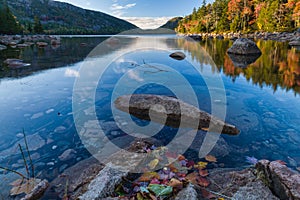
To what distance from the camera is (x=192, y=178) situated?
3.01 meters

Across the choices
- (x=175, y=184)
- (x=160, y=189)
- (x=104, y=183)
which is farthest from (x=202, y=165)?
(x=104, y=183)

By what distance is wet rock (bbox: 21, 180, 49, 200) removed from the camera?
266 centimetres

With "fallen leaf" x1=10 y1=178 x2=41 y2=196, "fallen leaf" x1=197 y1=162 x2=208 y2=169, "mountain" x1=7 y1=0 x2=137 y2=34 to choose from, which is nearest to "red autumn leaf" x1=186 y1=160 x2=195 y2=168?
"fallen leaf" x1=197 y1=162 x2=208 y2=169

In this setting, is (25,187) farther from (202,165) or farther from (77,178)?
(202,165)

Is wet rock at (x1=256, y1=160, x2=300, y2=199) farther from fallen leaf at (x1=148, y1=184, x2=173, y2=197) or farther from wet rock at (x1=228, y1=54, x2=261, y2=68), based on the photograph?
wet rock at (x1=228, y1=54, x2=261, y2=68)

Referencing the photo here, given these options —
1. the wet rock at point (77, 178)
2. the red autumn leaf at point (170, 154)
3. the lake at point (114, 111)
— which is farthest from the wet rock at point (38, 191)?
the red autumn leaf at point (170, 154)

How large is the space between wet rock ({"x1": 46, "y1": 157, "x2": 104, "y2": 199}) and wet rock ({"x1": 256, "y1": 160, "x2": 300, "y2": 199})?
8.41ft

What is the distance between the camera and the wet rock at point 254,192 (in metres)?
2.46

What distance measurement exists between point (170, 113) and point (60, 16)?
6176 inches

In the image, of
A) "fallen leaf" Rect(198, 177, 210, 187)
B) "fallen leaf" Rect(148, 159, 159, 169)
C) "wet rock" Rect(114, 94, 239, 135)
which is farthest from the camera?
"wet rock" Rect(114, 94, 239, 135)

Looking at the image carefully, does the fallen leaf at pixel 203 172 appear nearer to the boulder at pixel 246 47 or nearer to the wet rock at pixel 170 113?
the wet rock at pixel 170 113

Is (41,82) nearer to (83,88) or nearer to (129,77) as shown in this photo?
(83,88)

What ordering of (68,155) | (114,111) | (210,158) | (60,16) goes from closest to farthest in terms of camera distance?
(210,158) → (68,155) → (114,111) → (60,16)

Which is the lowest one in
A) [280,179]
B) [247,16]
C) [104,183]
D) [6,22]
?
[104,183]
